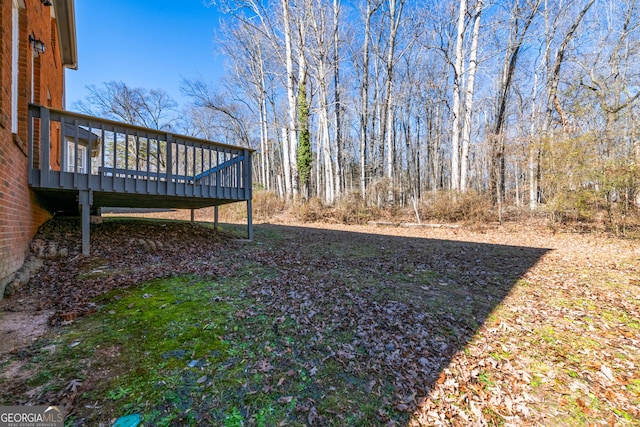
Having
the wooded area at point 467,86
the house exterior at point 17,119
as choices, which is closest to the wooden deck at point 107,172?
the house exterior at point 17,119

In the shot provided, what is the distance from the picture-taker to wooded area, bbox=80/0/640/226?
877cm

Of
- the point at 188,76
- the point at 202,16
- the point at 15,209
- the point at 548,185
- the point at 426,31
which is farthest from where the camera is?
the point at 188,76

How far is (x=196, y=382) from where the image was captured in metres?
1.99

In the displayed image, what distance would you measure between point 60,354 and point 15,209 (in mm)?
2598

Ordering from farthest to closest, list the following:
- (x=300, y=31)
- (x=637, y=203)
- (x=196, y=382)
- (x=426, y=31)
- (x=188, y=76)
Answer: (x=188, y=76) < (x=426, y=31) < (x=300, y=31) < (x=637, y=203) < (x=196, y=382)

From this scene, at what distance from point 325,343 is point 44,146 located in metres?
5.13

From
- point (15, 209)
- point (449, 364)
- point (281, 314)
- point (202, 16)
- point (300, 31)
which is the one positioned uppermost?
point (202, 16)

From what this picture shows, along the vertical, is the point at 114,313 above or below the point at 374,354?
above

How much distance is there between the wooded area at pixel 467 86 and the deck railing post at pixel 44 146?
32.7ft

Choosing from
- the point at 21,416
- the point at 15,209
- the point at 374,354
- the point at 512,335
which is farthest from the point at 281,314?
the point at 15,209

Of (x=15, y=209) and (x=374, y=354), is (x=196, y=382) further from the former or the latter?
(x=15, y=209)

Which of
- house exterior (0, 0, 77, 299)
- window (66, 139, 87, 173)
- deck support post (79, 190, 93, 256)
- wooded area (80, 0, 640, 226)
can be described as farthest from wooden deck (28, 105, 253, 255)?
wooded area (80, 0, 640, 226)

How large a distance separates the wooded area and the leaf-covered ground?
517 centimetres

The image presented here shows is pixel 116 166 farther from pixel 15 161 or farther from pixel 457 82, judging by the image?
pixel 457 82
